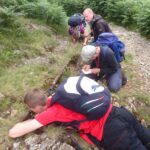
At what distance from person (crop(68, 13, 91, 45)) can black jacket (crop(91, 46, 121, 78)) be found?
2.76 metres

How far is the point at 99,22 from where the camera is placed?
1009 cm

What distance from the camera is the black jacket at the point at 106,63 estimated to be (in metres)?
8.00

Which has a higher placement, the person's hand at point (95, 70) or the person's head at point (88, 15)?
the person's head at point (88, 15)

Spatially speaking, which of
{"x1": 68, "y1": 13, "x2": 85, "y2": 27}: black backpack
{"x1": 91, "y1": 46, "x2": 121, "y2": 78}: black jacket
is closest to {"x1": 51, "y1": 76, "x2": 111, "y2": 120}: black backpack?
{"x1": 91, "y1": 46, "x2": 121, "y2": 78}: black jacket

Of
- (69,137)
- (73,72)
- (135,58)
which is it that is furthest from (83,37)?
(69,137)

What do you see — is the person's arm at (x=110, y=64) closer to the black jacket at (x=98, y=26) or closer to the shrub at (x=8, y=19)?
the black jacket at (x=98, y=26)

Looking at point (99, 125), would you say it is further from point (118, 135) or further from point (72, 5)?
point (72, 5)

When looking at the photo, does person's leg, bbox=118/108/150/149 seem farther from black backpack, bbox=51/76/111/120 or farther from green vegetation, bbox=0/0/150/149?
green vegetation, bbox=0/0/150/149

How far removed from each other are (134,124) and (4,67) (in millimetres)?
3766

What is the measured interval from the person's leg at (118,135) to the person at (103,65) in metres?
1.99

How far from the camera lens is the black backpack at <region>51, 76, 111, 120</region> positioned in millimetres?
5770

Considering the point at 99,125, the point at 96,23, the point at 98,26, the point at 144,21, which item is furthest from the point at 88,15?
the point at 99,125

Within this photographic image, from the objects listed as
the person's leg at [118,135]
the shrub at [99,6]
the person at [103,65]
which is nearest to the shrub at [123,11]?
the shrub at [99,6]

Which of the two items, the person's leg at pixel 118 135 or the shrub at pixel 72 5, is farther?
the shrub at pixel 72 5
